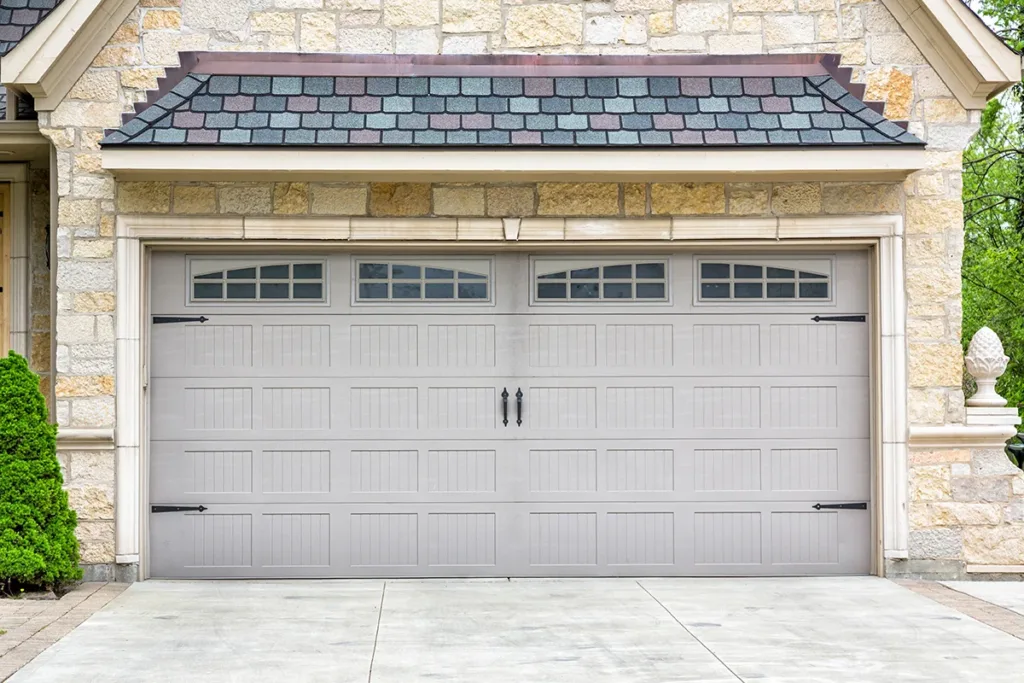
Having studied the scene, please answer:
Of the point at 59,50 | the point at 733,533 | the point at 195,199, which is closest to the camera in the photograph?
the point at 59,50

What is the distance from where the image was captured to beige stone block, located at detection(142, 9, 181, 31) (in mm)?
8977

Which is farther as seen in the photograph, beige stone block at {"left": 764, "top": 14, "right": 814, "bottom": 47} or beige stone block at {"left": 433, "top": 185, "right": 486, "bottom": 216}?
beige stone block at {"left": 764, "top": 14, "right": 814, "bottom": 47}

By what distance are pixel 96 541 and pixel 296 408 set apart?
165 centimetres

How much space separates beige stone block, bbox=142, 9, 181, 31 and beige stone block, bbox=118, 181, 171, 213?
1126mm

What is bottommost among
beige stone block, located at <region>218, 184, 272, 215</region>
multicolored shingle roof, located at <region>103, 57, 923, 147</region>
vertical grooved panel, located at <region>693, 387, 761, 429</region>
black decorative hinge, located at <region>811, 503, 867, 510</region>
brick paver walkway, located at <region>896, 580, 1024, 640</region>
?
brick paver walkway, located at <region>896, 580, 1024, 640</region>

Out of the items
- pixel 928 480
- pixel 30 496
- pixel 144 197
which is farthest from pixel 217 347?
pixel 928 480

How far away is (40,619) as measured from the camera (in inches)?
291

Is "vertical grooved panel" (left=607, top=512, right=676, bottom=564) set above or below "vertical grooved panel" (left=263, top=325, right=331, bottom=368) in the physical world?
below

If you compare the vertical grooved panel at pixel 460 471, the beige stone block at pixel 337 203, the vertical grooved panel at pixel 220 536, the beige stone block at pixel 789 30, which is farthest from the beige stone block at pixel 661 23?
the vertical grooved panel at pixel 220 536

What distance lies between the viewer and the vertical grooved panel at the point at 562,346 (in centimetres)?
920

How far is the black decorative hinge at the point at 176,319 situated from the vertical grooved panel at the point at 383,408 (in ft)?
3.94

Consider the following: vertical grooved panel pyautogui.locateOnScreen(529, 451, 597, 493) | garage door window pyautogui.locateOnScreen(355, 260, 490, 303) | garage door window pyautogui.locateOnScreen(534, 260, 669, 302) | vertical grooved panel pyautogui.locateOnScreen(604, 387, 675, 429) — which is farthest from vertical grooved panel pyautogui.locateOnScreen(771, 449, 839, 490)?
garage door window pyautogui.locateOnScreen(355, 260, 490, 303)

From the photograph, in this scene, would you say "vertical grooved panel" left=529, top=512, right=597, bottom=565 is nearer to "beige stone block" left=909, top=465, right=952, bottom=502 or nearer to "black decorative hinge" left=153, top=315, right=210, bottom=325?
"beige stone block" left=909, top=465, right=952, bottom=502

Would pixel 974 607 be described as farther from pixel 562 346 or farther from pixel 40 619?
pixel 40 619
